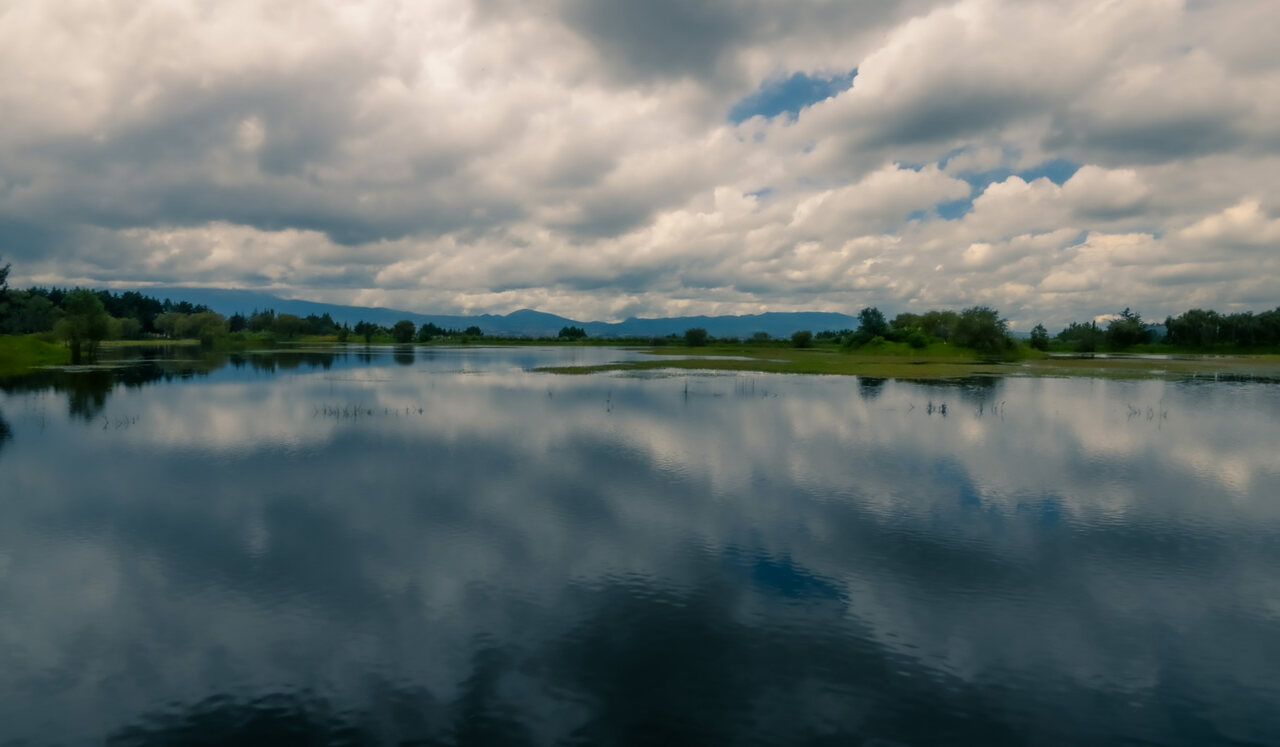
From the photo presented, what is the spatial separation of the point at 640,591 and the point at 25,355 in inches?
5945

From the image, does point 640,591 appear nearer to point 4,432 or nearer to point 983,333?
point 4,432

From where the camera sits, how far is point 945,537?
2483cm

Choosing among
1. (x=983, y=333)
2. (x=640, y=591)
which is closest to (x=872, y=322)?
(x=983, y=333)

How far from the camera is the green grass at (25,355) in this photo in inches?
4197

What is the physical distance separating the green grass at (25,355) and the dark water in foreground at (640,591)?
88239 millimetres

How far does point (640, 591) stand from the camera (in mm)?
20031

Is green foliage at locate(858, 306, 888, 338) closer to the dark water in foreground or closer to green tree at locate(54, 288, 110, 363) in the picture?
the dark water in foreground

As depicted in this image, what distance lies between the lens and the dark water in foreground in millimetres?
13992

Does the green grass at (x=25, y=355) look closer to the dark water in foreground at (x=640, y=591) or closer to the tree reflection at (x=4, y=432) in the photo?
the tree reflection at (x=4, y=432)

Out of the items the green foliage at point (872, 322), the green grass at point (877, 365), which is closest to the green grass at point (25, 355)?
the green grass at point (877, 365)

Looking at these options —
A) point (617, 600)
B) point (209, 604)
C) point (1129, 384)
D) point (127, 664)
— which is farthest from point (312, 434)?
point (1129, 384)

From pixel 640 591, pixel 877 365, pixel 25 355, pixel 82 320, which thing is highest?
pixel 82 320

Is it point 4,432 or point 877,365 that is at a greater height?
point 877,365

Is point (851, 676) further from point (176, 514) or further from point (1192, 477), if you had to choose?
point (1192, 477)
